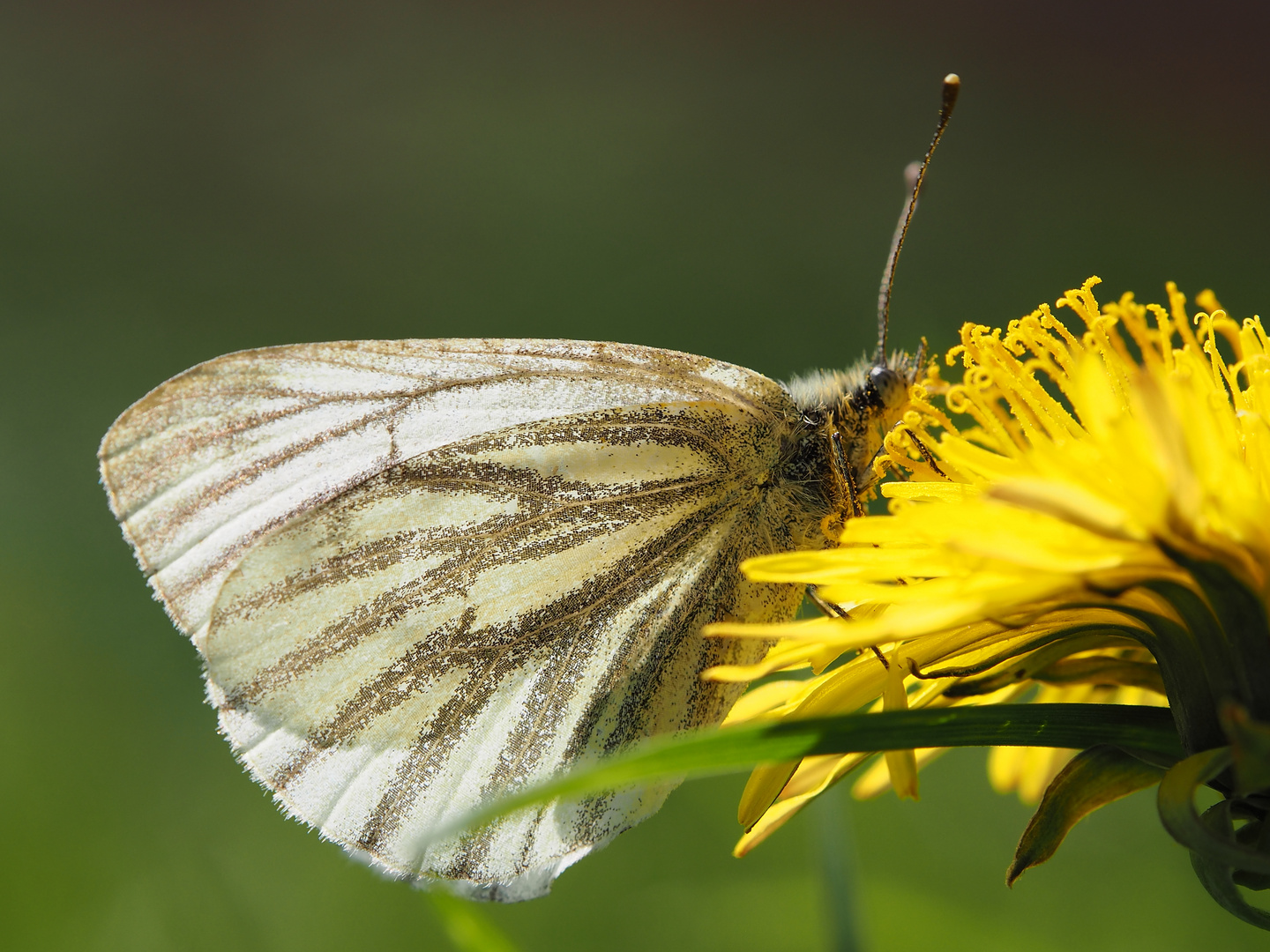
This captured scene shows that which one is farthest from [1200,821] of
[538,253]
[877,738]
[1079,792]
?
[538,253]

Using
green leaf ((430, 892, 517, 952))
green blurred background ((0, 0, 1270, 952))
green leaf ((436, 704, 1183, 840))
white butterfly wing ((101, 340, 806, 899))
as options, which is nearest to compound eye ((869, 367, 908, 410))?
white butterfly wing ((101, 340, 806, 899))

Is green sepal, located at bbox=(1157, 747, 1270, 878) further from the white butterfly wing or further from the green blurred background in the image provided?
the white butterfly wing

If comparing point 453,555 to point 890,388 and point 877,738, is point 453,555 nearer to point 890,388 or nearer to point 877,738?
point 890,388

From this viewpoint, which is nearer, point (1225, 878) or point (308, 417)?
point (1225, 878)

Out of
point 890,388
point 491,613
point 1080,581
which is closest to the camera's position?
point 1080,581

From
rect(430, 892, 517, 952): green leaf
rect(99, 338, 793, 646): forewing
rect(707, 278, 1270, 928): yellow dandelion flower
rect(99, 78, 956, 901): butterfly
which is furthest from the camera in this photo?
rect(99, 338, 793, 646): forewing

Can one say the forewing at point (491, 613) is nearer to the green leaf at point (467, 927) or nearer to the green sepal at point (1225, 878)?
the green leaf at point (467, 927)

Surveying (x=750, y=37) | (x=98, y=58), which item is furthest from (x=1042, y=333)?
(x=98, y=58)
